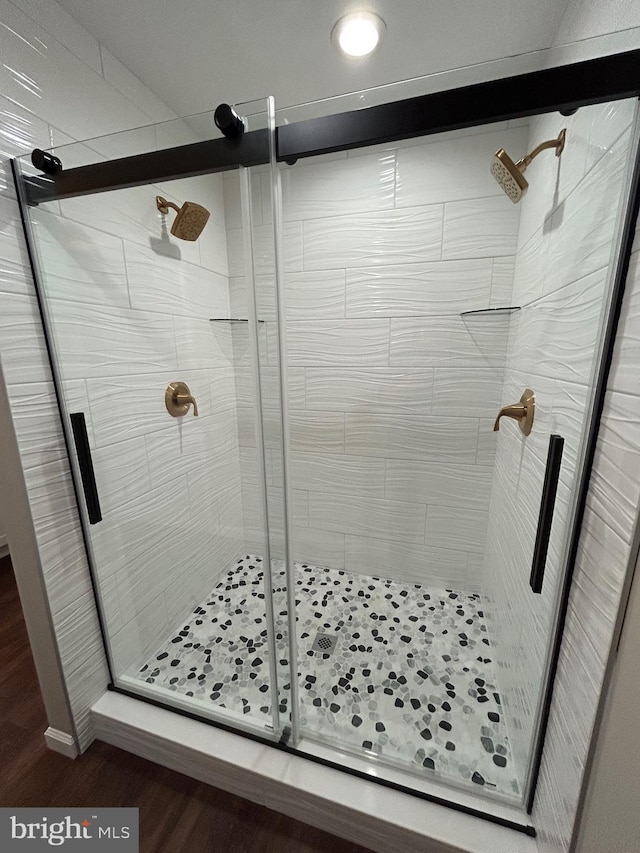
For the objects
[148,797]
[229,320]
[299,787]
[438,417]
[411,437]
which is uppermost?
[229,320]

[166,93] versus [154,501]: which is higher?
[166,93]

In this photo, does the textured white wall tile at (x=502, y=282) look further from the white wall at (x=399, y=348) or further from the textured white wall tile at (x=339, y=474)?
the textured white wall tile at (x=339, y=474)

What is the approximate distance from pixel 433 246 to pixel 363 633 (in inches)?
65.8

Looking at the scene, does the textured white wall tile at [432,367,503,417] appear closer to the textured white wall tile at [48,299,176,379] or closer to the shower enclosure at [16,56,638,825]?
the shower enclosure at [16,56,638,825]

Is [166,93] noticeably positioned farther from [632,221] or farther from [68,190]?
[632,221]

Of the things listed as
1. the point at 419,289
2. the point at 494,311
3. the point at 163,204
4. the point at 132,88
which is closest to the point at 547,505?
the point at 494,311

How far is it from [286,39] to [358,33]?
0.70 ft

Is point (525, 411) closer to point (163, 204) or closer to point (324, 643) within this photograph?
point (324, 643)

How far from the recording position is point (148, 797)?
98 centimetres

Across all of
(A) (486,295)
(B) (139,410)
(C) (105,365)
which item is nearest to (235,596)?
(B) (139,410)

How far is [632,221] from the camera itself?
596 millimetres

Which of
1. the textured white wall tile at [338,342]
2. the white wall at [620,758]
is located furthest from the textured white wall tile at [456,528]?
the white wall at [620,758]

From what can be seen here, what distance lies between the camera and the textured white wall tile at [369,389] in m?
1.55

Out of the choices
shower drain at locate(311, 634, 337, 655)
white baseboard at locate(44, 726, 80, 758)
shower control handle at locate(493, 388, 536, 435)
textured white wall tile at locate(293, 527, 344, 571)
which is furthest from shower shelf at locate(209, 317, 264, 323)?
white baseboard at locate(44, 726, 80, 758)
